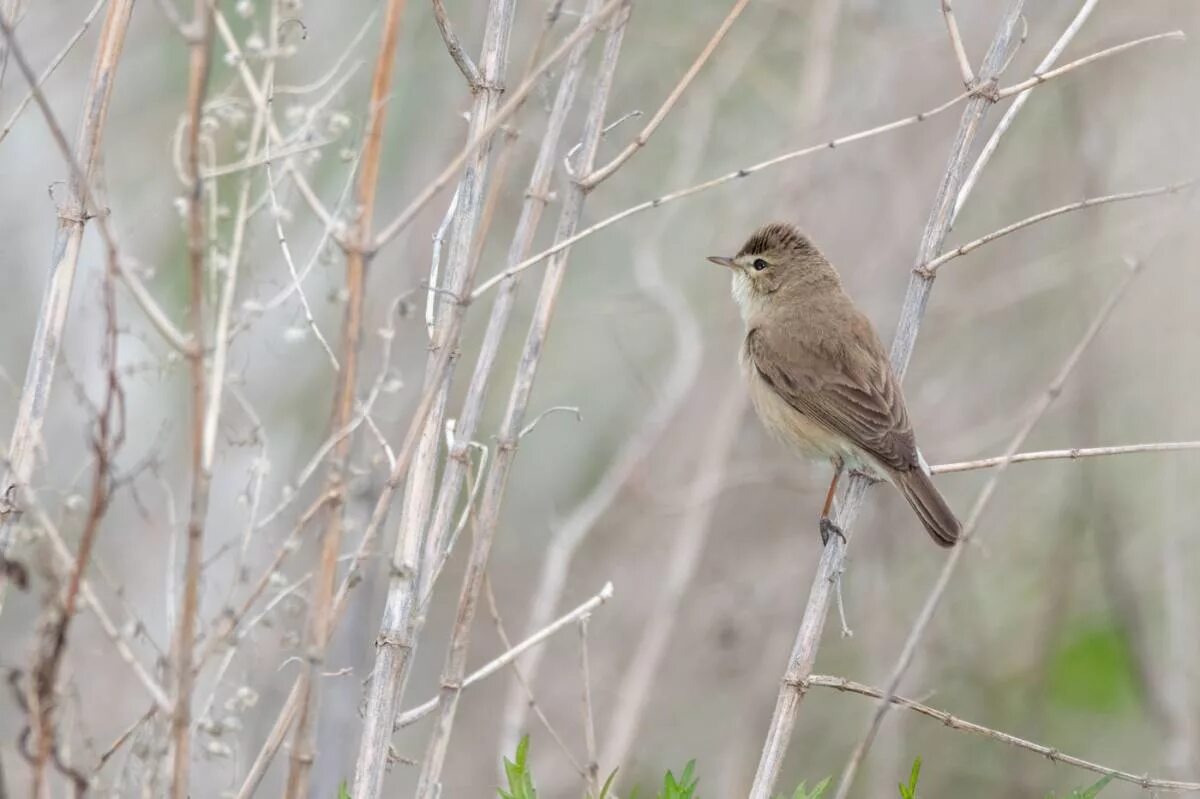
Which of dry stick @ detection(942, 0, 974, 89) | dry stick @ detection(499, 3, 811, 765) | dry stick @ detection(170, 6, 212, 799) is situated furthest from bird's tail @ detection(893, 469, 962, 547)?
dry stick @ detection(170, 6, 212, 799)

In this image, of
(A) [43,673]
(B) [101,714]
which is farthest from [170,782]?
(B) [101,714]

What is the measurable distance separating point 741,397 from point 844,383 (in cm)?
72

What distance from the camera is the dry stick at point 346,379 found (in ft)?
6.06

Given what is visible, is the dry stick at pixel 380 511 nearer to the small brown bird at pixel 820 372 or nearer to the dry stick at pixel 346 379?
the dry stick at pixel 346 379

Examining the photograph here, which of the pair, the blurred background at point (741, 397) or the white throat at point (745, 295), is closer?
the white throat at point (745, 295)

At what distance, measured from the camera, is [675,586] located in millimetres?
4531

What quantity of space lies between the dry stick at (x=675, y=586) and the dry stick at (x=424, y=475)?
200 centimetres

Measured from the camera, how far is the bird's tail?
3771mm

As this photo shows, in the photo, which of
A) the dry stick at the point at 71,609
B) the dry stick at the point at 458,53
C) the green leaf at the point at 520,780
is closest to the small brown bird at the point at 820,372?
the green leaf at the point at 520,780

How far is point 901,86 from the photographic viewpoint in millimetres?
5535

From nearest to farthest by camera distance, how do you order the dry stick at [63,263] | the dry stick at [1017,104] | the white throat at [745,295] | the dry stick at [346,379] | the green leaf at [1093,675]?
the dry stick at [346,379]
the dry stick at [63,263]
the dry stick at [1017,104]
the white throat at [745,295]
the green leaf at [1093,675]

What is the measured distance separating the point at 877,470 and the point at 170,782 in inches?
97.3

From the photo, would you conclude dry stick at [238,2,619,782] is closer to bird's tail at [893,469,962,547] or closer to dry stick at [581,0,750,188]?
dry stick at [581,0,750,188]

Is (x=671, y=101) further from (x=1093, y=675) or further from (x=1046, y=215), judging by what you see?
(x=1093, y=675)
